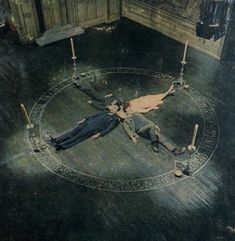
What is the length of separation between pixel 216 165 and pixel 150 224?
2.51 m

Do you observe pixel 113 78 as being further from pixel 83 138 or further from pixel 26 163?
pixel 26 163

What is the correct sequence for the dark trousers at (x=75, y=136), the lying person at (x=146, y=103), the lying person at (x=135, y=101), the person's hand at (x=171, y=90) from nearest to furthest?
1. the dark trousers at (x=75, y=136)
2. the lying person at (x=146, y=103)
3. the lying person at (x=135, y=101)
4. the person's hand at (x=171, y=90)

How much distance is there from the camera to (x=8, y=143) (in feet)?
30.5

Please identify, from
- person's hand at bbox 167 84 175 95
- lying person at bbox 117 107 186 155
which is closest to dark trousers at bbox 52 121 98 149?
lying person at bbox 117 107 186 155

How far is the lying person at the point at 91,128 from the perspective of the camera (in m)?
9.02

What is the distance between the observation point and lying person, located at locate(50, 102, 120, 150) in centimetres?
902

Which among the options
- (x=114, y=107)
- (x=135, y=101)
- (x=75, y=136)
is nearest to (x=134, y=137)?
(x=114, y=107)

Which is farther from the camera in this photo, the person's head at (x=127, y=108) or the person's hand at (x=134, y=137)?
the person's head at (x=127, y=108)

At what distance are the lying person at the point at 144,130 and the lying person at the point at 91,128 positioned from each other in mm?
277

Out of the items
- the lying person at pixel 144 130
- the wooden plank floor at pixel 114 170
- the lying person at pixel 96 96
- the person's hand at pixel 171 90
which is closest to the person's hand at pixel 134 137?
the lying person at pixel 144 130

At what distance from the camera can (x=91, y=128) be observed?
9273mm

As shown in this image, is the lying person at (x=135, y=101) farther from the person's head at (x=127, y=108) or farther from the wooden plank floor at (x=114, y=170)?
the wooden plank floor at (x=114, y=170)

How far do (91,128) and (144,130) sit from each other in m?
1.50

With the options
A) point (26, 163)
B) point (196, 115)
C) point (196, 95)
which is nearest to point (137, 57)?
point (196, 95)
